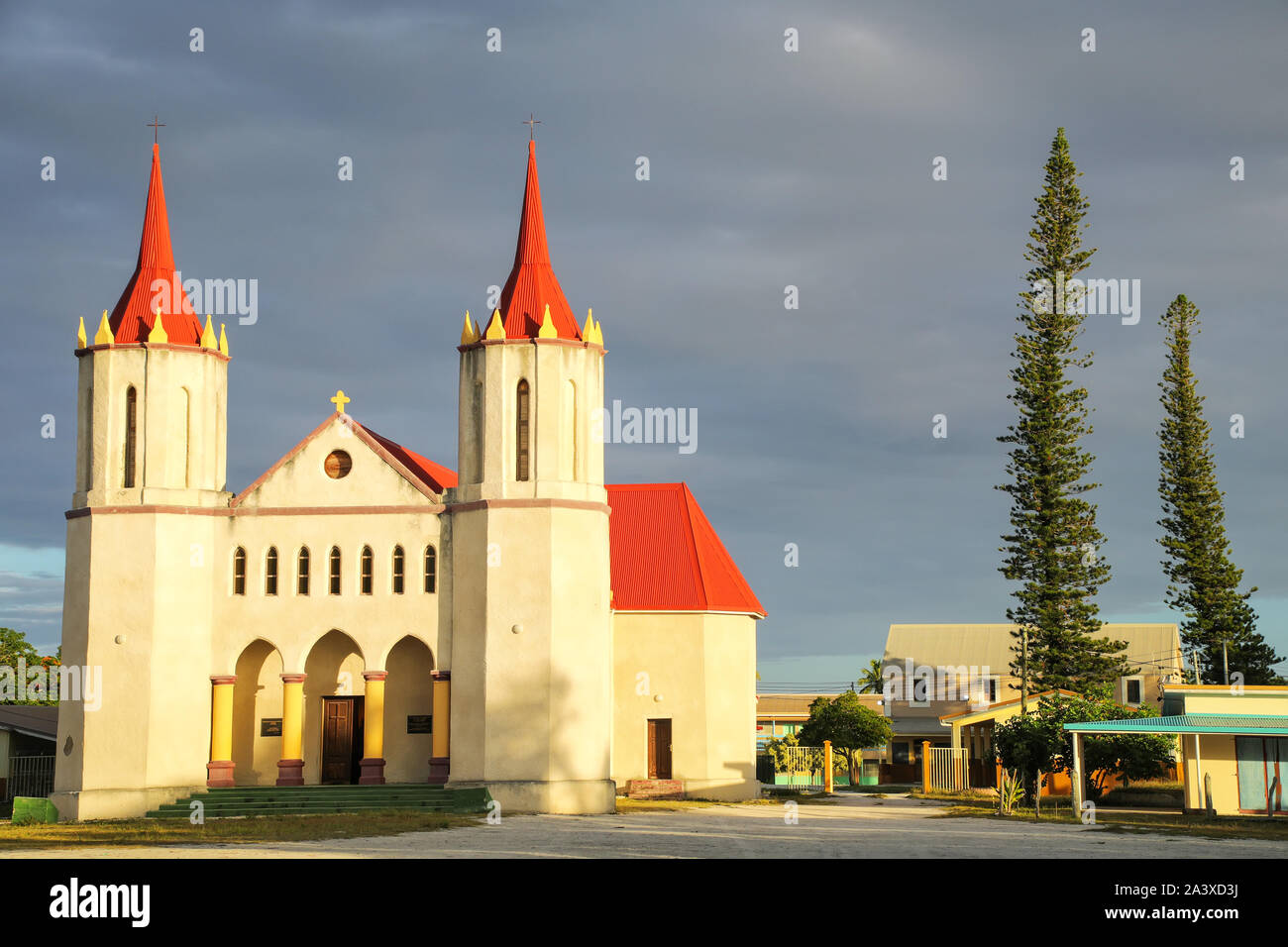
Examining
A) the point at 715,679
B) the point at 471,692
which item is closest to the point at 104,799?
the point at 471,692

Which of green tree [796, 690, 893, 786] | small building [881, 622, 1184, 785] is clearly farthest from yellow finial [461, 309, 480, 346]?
small building [881, 622, 1184, 785]

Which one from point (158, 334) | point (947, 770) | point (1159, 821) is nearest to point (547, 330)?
point (158, 334)

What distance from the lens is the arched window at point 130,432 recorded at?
33719 mm

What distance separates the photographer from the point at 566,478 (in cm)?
3309

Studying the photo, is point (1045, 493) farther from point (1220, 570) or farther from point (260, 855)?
point (260, 855)

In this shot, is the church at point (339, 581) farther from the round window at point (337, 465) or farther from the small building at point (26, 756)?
the small building at point (26, 756)

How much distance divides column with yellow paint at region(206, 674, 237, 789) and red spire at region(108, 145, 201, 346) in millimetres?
7909

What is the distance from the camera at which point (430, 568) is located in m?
33.8

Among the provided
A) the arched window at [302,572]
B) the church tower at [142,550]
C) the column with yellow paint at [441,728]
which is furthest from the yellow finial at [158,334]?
the column with yellow paint at [441,728]

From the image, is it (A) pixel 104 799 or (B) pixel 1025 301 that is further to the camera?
(B) pixel 1025 301

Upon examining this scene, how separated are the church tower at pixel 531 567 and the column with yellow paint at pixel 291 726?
3766mm

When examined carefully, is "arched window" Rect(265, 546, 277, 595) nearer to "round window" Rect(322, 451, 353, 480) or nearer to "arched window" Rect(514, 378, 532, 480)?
"round window" Rect(322, 451, 353, 480)

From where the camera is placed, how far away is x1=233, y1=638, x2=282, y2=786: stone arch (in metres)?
34.8

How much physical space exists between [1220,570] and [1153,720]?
17752 mm
